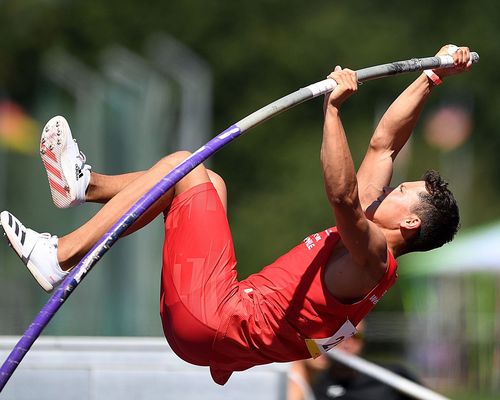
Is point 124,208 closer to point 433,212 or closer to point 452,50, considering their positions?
point 433,212

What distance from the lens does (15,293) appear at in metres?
19.8

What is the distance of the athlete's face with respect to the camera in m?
6.36

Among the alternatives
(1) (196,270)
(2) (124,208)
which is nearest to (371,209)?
(1) (196,270)

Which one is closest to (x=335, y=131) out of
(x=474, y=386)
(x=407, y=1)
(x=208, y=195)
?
(x=208, y=195)

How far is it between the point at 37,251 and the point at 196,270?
77 centimetres

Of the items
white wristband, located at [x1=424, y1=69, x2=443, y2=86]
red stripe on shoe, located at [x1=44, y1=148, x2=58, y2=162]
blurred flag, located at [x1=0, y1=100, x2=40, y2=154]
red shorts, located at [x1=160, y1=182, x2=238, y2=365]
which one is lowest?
blurred flag, located at [x1=0, y1=100, x2=40, y2=154]

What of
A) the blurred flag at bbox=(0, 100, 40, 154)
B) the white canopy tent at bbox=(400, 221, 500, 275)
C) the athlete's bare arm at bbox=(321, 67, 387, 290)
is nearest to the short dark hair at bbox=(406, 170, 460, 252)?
the athlete's bare arm at bbox=(321, 67, 387, 290)

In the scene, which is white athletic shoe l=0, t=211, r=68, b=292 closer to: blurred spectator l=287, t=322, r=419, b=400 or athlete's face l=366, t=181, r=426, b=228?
athlete's face l=366, t=181, r=426, b=228

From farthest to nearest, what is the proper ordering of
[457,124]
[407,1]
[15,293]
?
[407,1] < [457,124] < [15,293]

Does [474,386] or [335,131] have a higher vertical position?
[335,131]

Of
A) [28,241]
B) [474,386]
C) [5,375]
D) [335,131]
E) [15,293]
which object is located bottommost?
[474,386]

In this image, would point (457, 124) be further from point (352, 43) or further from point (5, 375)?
point (5, 375)

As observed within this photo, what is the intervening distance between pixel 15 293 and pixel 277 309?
550 inches

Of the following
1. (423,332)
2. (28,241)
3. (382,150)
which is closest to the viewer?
(28,241)
